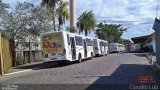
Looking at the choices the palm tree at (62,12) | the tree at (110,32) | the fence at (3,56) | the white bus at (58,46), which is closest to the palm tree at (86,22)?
the palm tree at (62,12)

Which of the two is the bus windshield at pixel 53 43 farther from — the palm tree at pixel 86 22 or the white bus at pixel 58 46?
→ the palm tree at pixel 86 22

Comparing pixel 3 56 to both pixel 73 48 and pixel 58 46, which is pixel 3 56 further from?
pixel 73 48

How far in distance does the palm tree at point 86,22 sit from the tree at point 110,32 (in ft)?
129

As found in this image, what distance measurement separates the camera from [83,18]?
8019 centimetres

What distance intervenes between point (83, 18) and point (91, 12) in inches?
117

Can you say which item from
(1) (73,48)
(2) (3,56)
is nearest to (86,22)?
(1) (73,48)

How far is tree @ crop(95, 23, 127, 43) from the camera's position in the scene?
123000 millimetres

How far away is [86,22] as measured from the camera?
261ft

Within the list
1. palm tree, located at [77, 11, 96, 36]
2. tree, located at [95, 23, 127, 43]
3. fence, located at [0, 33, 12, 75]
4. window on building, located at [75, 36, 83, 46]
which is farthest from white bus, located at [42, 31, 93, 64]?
tree, located at [95, 23, 127, 43]

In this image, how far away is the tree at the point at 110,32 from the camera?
12300 centimetres

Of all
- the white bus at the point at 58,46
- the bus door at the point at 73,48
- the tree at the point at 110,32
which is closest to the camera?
the white bus at the point at 58,46

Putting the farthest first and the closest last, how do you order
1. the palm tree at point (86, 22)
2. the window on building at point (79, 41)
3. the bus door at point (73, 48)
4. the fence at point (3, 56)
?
the palm tree at point (86, 22), the window on building at point (79, 41), the bus door at point (73, 48), the fence at point (3, 56)

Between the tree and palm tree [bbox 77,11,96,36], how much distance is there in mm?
39194

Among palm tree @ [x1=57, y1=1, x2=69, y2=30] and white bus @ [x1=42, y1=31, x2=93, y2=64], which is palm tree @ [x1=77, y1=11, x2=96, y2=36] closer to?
palm tree @ [x1=57, y1=1, x2=69, y2=30]
